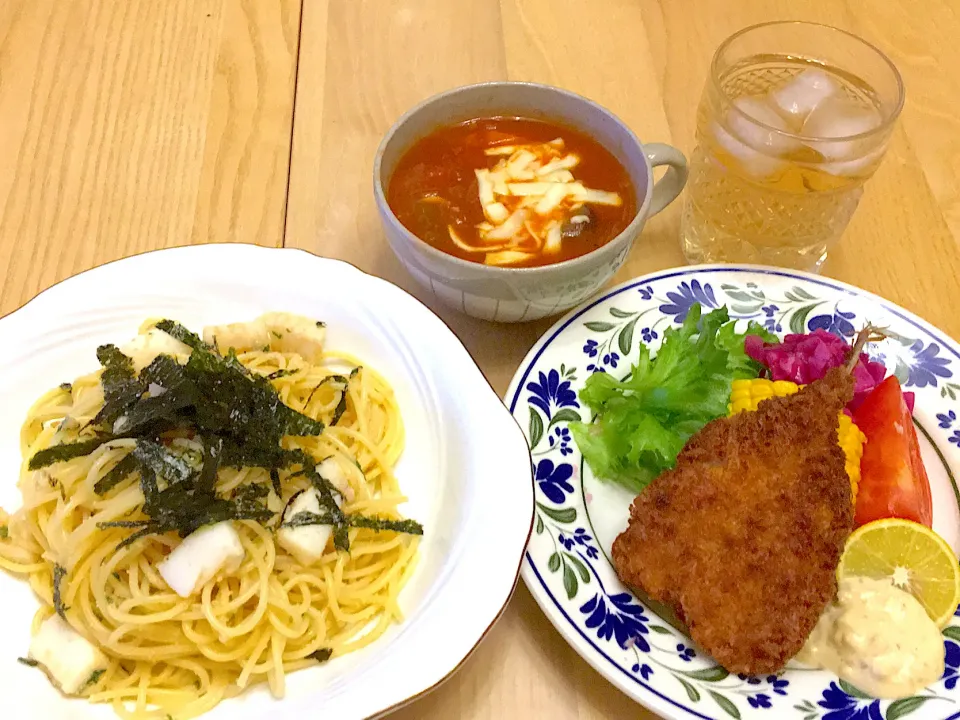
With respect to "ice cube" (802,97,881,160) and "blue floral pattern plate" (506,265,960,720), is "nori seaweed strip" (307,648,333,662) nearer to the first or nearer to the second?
"blue floral pattern plate" (506,265,960,720)

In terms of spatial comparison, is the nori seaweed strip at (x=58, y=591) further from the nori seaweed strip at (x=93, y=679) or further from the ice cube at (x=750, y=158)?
the ice cube at (x=750, y=158)

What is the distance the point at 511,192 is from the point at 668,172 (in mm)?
428

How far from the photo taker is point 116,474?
1.45 m

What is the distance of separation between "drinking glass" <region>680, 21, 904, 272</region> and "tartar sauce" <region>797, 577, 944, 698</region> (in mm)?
972

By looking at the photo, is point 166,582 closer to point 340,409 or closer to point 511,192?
point 340,409

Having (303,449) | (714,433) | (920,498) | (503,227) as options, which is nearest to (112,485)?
(303,449)

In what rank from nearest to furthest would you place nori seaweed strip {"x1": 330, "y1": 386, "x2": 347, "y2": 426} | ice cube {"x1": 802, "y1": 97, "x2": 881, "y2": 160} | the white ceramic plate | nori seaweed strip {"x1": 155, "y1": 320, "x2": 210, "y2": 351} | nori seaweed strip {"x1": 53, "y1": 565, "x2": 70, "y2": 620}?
1. the white ceramic plate
2. nori seaweed strip {"x1": 53, "y1": 565, "x2": 70, "y2": 620}
3. nori seaweed strip {"x1": 155, "y1": 320, "x2": 210, "y2": 351}
4. nori seaweed strip {"x1": 330, "y1": 386, "x2": 347, "y2": 426}
5. ice cube {"x1": 802, "y1": 97, "x2": 881, "y2": 160}

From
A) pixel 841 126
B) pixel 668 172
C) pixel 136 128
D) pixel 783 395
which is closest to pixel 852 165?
pixel 841 126

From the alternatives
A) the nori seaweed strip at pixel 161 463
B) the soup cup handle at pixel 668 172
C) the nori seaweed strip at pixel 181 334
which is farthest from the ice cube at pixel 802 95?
the nori seaweed strip at pixel 161 463

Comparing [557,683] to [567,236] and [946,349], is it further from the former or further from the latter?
Result: [946,349]

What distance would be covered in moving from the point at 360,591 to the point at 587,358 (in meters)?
0.80

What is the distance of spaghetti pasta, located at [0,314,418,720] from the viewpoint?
138cm

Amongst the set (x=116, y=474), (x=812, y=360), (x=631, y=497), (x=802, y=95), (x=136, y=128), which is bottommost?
(x=631, y=497)

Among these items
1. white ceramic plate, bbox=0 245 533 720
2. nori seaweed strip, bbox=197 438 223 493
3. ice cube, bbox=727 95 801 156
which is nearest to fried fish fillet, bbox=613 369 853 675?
white ceramic plate, bbox=0 245 533 720
